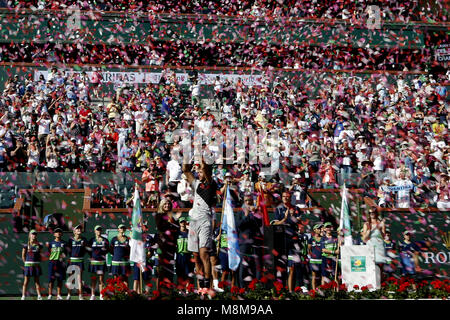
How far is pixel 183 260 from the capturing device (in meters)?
13.5

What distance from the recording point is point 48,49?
29141 mm

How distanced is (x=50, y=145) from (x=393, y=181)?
957 cm

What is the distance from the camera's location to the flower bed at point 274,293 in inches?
388

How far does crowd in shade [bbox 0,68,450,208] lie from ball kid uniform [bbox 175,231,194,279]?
2.06 meters

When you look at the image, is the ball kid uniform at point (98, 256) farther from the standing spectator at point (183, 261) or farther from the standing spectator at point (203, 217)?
the standing spectator at point (203, 217)

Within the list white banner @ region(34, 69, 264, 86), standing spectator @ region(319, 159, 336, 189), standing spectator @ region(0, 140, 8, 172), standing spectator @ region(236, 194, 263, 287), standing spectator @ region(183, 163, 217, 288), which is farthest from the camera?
white banner @ region(34, 69, 264, 86)

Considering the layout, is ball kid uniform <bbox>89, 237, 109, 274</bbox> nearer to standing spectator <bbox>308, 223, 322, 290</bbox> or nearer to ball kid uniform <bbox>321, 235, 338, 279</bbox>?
standing spectator <bbox>308, 223, 322, 290</bbox>

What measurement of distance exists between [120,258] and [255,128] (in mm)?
9677

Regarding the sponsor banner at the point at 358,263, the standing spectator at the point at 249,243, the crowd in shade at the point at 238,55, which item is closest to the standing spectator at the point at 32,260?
the standing spectator at the point at 249,243

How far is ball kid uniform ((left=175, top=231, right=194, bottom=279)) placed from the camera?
13.4 metres

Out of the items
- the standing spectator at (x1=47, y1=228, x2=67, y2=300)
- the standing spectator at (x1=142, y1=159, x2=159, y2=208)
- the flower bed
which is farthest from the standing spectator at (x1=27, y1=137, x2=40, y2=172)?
the flower bed

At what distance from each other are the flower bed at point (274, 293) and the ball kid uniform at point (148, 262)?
8.80ft

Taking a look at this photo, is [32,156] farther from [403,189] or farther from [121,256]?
[403,189]
